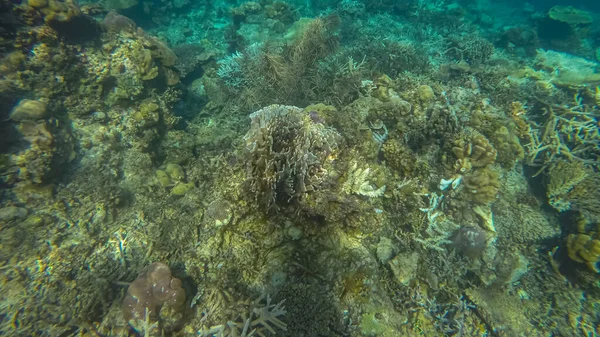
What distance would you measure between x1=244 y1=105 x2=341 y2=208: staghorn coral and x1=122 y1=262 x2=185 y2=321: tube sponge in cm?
141

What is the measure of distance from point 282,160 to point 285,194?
0.44 meters

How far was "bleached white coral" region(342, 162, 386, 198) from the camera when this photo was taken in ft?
11.6

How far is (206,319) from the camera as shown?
3.00m

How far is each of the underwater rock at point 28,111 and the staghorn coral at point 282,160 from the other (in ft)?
15.0

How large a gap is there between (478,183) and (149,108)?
6915 millimetres

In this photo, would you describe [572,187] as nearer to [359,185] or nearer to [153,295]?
[359,185]

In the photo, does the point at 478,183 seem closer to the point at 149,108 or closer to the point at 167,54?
the point at 149,108

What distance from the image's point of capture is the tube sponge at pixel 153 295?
2.96 m

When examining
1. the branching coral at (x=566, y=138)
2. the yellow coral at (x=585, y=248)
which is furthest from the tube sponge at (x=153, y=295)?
the branching coral at (x=566, y=138)

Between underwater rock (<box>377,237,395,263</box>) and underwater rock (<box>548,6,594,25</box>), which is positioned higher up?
underwater rock (<box>377,237,395,263</box>)

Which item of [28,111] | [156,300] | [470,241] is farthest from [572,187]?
[28,111]

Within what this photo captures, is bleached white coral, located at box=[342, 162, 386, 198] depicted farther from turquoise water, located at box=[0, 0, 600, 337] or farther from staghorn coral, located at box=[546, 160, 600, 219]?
staghorn coral, located at box=[546, 160, 600, 219]

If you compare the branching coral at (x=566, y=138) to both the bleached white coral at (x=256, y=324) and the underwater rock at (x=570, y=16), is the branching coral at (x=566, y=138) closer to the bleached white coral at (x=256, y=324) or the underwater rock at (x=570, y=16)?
the bleached white coral at (x=256, y=324)

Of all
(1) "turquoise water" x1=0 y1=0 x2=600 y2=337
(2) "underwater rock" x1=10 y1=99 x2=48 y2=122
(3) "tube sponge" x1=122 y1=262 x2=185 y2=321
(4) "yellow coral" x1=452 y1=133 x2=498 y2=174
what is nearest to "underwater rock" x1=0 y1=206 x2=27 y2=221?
(1) "turquoise water" x1=0 y1=0 x2=600 y2=337
